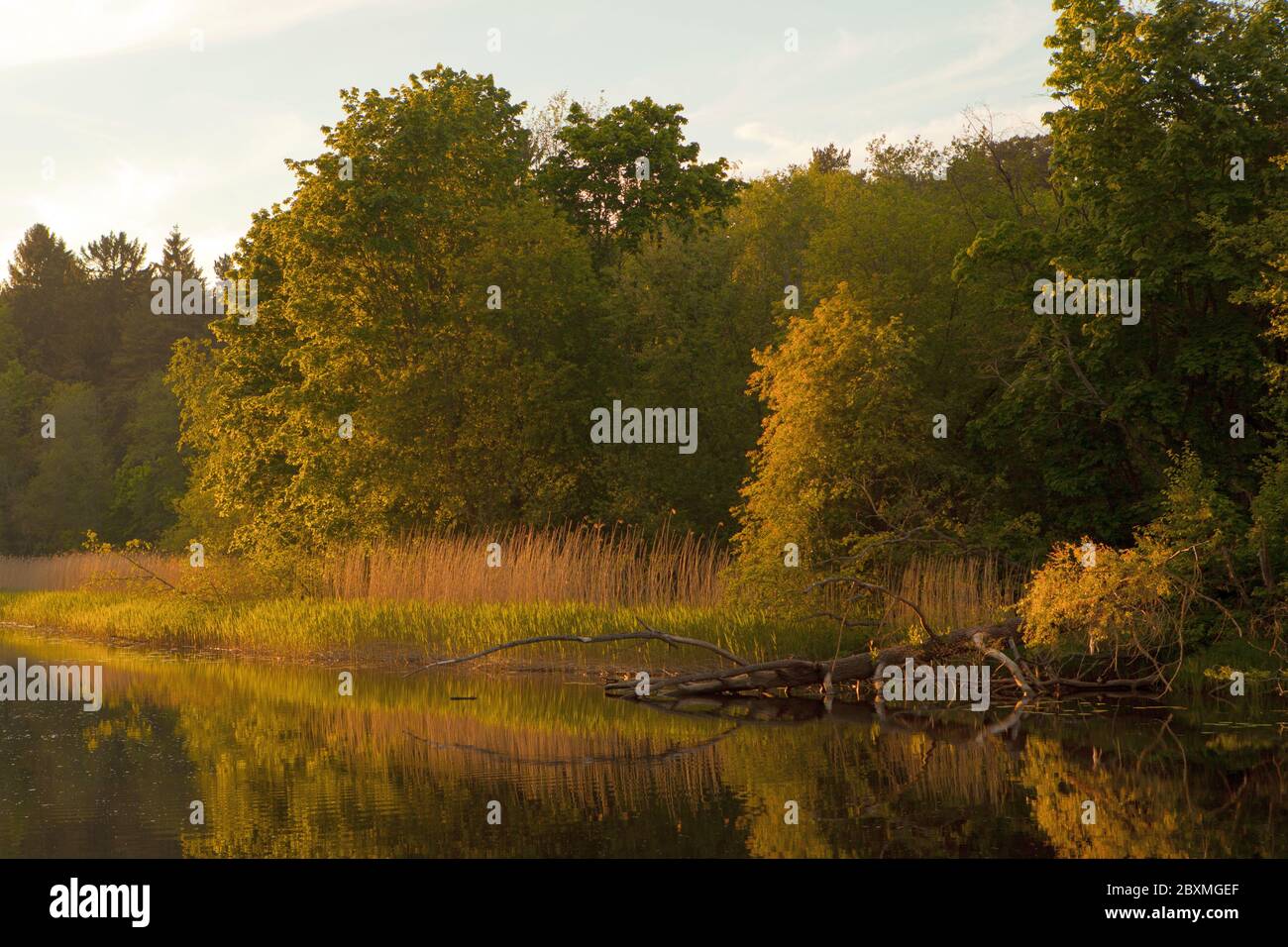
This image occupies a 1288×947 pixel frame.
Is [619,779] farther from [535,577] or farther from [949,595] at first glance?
[535,577]

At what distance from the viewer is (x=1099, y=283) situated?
74.5 ft

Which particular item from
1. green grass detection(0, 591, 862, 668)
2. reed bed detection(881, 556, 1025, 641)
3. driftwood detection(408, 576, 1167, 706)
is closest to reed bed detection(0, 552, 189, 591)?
green grass detection(0, 591, 862, 668)

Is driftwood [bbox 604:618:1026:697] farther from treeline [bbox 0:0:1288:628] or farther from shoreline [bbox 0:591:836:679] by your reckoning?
treeline [bbox 0:0:1288:628]

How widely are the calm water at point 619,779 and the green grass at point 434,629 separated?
7.44 feet

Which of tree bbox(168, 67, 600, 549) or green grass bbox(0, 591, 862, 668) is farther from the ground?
tree bbox(168, 67, 600, 549)

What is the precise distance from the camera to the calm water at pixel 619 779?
32.5 ft

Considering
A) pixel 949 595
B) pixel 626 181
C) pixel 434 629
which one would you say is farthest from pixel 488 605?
pixel 626 181

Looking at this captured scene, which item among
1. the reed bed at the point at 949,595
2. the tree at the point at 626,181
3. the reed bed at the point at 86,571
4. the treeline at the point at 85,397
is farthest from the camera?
the treeline at the point at 85,397

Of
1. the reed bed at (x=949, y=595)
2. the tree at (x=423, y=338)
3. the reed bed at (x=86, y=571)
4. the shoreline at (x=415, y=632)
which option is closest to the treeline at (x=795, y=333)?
the tree at (x=423, y=338)

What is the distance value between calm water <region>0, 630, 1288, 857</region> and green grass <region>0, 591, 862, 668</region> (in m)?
2.27

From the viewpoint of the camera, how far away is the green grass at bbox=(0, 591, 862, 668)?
2062 centimetres

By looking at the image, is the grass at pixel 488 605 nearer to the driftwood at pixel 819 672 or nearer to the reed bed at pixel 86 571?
the reed bed at pixel 86 571

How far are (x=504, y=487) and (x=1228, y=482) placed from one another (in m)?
15.9
